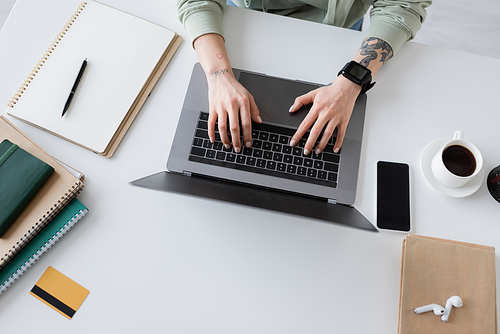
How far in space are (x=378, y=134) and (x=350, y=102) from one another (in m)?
0.11

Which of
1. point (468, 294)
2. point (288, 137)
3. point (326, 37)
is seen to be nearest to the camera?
point (468, 294)

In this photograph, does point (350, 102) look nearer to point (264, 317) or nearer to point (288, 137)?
point (288, 137)

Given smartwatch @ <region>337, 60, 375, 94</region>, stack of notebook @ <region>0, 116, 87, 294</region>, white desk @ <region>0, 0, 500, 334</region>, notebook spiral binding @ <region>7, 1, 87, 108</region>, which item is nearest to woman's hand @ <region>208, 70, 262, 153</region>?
white desk @ <region>0, 0, 500, 334</region>

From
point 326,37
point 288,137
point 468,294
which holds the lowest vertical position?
point 468,294

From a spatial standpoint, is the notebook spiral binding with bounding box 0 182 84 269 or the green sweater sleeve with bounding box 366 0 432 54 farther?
the green sweater sleeve with bounding box 366 0 432 54

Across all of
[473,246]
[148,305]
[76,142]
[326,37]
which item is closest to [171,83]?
[76,142]

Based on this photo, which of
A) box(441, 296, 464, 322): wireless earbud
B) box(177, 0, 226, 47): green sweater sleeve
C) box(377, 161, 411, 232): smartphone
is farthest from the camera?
box(177, 0, 226, 47): green sweater sleeve

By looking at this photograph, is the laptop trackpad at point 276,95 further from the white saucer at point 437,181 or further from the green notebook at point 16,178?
the green notebook at point 16,178

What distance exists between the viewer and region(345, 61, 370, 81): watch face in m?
0.77

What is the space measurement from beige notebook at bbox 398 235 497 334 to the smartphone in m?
0.05

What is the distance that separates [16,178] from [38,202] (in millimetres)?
70

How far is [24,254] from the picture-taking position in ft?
2.32

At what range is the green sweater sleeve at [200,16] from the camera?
82 cm

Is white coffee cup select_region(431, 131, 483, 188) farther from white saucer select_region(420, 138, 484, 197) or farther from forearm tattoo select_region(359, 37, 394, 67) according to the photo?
forearm tattoo select_region(359, 37, 394, 67)
